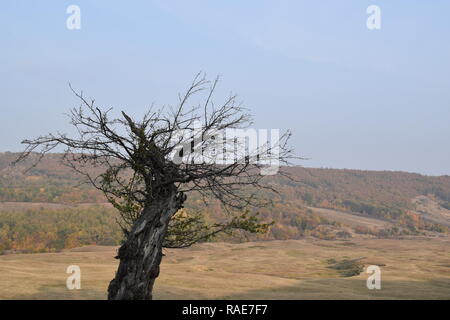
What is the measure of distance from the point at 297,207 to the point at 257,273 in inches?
1460

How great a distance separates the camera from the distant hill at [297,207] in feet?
135

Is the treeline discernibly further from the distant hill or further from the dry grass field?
the dry grass field

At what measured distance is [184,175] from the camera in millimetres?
9352

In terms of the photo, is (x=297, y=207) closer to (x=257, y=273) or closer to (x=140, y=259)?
(x=257, y=273)

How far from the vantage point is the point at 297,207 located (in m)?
62.1

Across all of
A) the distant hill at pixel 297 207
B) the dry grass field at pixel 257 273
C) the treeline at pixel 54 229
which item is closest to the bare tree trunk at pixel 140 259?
the dry grass field at pixel 257 273

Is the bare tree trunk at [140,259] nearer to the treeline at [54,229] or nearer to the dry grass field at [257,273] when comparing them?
the dry grass field at [257,273]

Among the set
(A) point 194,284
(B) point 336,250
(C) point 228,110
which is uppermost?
(C) point 228,110

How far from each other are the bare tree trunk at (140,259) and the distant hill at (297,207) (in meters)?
8.45

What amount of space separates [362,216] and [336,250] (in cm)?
3085

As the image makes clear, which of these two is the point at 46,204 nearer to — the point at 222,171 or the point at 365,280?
the point at 365,280

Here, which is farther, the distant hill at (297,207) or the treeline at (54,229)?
the distant hill at (297,207)
